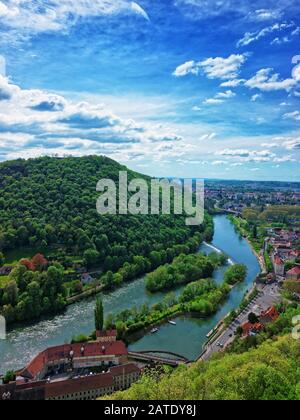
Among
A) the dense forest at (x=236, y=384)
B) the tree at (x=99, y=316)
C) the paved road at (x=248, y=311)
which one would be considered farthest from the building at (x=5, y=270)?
the dense forest at (x=236, y=384)

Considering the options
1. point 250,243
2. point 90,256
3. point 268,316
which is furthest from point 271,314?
point 250,243

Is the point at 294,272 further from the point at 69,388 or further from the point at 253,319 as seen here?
the point at 69,388

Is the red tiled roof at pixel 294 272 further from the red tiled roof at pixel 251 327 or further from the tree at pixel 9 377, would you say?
the tree at pixel 9 377

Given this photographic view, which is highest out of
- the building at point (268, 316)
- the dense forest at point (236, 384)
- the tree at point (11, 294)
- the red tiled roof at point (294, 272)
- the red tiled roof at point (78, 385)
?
the dense forest at point (236, 384)

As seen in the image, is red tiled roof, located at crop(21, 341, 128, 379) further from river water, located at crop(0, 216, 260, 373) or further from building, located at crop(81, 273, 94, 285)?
building, located at crop(81, 273, 94, 285)
